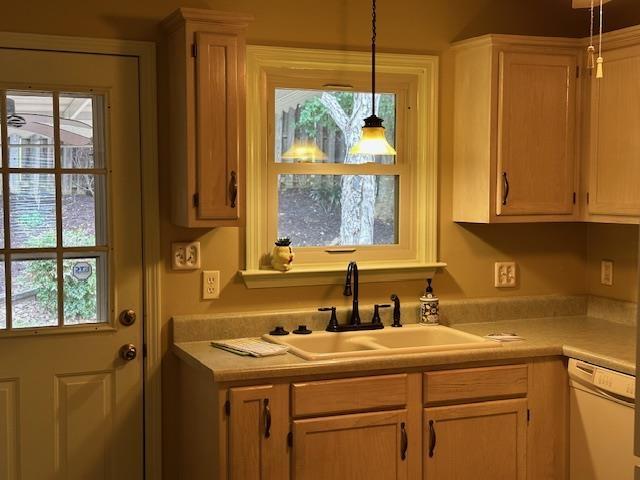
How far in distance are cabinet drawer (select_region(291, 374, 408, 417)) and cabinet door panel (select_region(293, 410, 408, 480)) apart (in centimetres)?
3

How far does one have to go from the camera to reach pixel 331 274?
3660 millimetres

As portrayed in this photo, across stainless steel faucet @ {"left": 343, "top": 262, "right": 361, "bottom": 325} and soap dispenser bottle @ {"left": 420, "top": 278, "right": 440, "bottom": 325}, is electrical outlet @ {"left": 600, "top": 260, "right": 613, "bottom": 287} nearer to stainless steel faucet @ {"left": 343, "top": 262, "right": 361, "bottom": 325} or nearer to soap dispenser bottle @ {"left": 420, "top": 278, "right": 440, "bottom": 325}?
soap dispenser bottle @ {"left": 420, "top": 278, "right": 440, "bottom": 325}

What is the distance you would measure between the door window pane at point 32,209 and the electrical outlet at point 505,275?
197 cm

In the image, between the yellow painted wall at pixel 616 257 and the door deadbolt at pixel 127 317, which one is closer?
the door deadbolt at pixel 127 317

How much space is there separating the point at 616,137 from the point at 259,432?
1.92m

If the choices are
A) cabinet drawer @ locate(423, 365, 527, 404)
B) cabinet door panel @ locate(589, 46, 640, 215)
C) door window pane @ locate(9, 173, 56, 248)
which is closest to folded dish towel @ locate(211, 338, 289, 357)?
cabinet drawer @ locate(423, 365, 527, 404)

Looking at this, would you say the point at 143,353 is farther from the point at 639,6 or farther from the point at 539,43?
the point at 639,6

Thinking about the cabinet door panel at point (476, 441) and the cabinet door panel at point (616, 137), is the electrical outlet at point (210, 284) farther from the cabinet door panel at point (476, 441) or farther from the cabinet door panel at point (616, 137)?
the cabinet door panel at point (616, 137)

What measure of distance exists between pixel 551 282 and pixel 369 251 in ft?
3.09

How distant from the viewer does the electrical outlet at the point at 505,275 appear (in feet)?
13.0

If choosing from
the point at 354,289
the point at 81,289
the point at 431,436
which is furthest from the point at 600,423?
the point at 81,289

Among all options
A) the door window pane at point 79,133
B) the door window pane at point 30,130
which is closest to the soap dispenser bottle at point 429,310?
the door window pane at point 79,133

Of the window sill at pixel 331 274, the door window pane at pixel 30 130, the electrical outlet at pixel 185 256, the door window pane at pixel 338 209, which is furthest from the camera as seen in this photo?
the door window pane at pixel 338 209

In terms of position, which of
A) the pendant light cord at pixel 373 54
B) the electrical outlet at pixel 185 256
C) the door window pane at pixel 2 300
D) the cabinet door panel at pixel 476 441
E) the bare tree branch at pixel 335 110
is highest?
the pendant light cord at pixel 373 54
